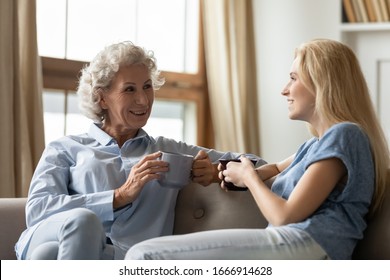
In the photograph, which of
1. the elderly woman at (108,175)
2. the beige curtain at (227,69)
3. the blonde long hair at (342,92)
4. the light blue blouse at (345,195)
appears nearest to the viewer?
the light blue blouse at (345,195)

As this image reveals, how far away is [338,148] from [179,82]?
2.77 meters

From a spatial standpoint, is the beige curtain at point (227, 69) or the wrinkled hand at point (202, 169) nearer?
the wrinkled hand at point (202, 169)

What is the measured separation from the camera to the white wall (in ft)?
15.9

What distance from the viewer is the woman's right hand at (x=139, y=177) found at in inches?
94.0

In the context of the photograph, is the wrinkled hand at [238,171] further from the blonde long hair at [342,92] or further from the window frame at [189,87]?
the window frame at [189,87]

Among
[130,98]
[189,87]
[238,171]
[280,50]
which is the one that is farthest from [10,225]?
[280,50]

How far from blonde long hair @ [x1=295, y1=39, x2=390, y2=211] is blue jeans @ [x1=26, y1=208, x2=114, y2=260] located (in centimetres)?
71

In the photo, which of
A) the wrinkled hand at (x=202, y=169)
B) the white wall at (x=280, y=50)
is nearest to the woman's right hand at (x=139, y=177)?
the wrinkled hand at (x=202, y=169)

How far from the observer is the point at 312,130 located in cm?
236

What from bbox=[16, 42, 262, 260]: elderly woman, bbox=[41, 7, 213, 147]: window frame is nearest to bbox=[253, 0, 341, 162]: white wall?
bbox=[41, 7, 213, 147]: window frame

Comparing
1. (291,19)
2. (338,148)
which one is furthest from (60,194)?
(291,19)

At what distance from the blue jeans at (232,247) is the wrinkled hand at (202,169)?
585 mm

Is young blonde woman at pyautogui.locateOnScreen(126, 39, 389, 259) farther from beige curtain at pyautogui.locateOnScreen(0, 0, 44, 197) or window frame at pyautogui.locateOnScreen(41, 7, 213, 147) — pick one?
window frame at pyautogui.locateOnScreen(41, 7, 213, 147)

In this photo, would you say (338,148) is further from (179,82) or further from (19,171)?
(179,82)
